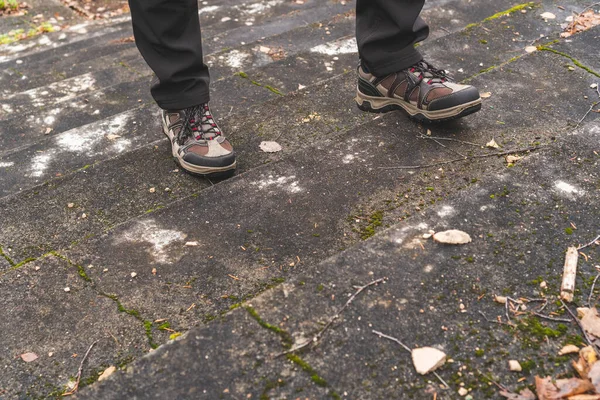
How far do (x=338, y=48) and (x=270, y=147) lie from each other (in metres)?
1.33

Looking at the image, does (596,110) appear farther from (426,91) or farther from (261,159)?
(261,159)

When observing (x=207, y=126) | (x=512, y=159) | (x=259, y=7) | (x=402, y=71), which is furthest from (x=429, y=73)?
(x=259, y=7)

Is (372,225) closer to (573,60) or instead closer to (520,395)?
(520,395)

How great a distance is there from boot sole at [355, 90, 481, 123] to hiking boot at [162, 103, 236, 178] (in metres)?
0.65

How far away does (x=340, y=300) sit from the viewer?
1460 millimetres

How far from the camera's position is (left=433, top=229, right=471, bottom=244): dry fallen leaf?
162cm

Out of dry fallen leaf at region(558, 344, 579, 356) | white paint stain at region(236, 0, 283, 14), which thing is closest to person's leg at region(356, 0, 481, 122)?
dry fallen leaf at region(558, 344, 579, 356)

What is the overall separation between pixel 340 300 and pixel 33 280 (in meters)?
0.92

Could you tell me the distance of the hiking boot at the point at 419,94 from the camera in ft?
7.29

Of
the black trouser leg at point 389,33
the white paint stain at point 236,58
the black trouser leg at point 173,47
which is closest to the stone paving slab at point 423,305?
the black trouser leg at point 389,33

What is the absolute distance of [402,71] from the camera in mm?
2424

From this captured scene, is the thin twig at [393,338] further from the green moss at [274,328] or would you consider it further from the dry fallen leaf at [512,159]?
the dry fallen leaf at [512,159]

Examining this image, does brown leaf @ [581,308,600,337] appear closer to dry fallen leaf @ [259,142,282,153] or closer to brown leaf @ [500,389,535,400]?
brown leaf @ [500,389,535,400]

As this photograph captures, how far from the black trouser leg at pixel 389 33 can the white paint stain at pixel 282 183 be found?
68cm
